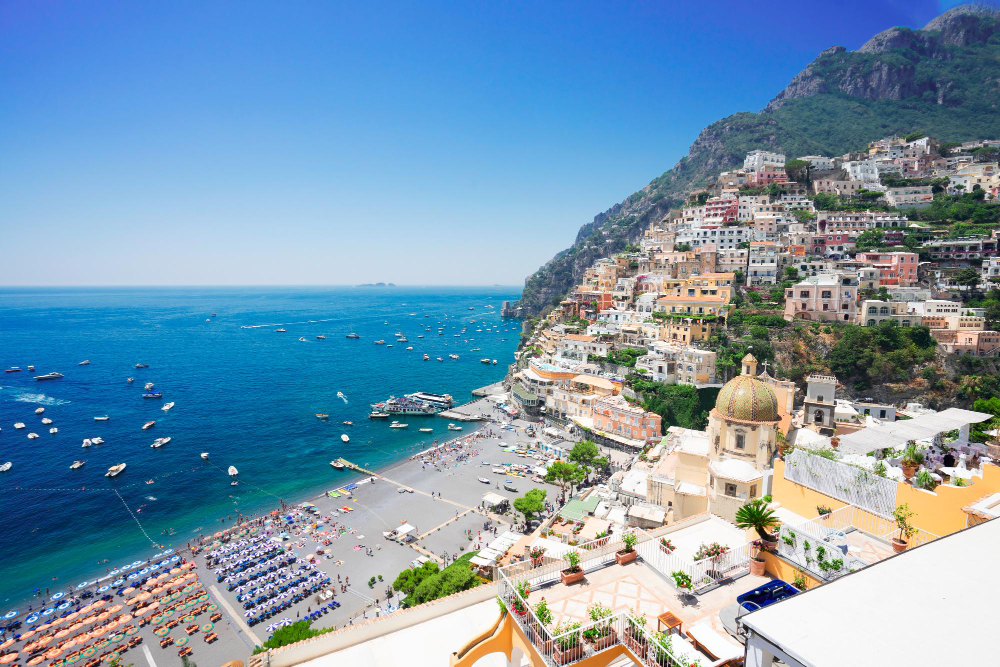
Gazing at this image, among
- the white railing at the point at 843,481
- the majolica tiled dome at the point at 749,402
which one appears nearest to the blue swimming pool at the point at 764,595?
the white railing at the point at 843,481

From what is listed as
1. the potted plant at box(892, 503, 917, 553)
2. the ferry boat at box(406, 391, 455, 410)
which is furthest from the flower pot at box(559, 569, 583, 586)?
the ferry boat at box(406, 391, 455, 410)

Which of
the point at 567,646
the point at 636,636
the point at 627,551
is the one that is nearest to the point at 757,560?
the point at 627,551

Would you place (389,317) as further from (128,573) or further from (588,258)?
(128,573)

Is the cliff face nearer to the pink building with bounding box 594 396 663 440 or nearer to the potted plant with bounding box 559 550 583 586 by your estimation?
the pink building with bounding box 594 396 663 440

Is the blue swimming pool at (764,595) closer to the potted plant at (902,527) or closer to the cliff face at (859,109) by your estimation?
the potted plant at (902,527)

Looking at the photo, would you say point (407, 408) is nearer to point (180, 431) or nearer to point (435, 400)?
point (435, 400)
